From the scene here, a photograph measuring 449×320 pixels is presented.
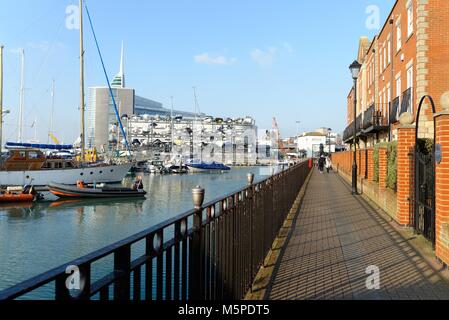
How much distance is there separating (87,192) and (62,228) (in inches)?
546

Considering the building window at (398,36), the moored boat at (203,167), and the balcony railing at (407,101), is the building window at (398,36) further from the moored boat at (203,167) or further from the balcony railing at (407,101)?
the moored boat at (203,167)

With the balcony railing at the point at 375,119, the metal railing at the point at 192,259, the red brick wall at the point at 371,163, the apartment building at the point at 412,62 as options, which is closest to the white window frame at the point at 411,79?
the apartment building at the point at 412,62

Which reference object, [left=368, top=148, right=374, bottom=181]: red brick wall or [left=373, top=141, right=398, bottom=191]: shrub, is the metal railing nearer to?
[left=373, top=141, right=398, bottom=191]: shrub

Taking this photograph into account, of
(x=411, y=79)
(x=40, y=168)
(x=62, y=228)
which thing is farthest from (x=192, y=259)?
(x=40, y=168)

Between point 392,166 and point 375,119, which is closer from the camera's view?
point 392,166

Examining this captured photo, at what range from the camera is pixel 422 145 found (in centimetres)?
1172

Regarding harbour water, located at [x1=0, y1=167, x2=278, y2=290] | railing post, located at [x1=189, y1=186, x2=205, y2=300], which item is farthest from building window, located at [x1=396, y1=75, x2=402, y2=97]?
railing post, located at [x1=189, y1=186, x2=205, y2=300]

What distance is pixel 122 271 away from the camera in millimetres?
2598

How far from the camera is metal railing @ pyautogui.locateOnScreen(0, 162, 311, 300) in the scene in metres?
2.18

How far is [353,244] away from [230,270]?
4637 mm

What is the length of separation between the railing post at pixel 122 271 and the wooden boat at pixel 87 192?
3298 centimetres

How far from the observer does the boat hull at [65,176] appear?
40094 mm

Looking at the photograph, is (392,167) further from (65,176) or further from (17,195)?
(65,176)
